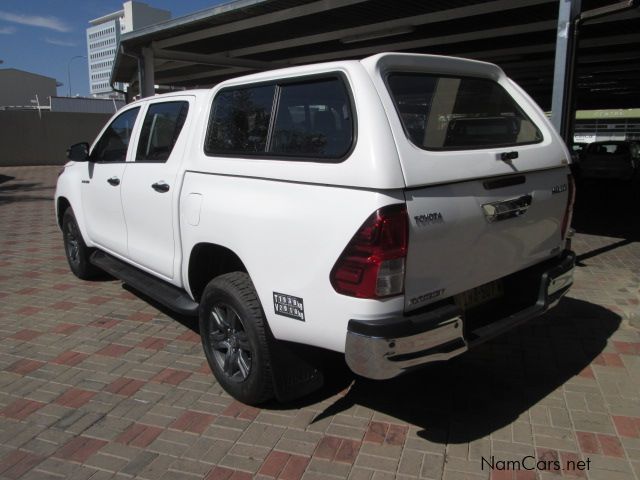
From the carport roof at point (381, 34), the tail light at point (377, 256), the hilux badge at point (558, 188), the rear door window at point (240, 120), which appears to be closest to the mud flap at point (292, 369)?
the tail light at point (377, 256)

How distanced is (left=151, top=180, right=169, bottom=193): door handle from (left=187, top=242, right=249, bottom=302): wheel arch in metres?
0.54

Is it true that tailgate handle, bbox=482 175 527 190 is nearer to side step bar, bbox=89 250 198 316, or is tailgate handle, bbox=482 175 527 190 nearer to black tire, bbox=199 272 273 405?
black tire, bbox=199 272 273 405

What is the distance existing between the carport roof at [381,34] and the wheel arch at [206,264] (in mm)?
4681

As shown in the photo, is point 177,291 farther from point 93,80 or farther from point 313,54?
point 93,80

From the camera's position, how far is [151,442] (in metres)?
2.95

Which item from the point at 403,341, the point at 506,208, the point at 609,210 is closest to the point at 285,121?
the point at 506,208

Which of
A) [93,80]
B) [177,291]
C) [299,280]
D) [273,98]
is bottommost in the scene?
[177,291]

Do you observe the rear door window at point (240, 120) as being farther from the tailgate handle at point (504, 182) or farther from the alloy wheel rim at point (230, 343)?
the tailgate handle at point (504, 182)

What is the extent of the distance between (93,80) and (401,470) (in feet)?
430

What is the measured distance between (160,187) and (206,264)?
0.66 meters

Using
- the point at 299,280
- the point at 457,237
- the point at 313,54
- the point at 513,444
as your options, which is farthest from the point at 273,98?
the point at 313,54

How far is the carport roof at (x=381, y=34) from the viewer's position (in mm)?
8234

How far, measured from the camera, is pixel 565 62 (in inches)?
227

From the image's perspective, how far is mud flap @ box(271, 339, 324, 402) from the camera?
2.94 meters
